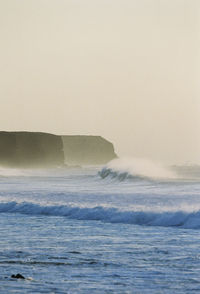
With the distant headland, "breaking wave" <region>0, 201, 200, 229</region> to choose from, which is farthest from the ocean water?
the distant headland

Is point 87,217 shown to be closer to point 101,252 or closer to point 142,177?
point 101,252

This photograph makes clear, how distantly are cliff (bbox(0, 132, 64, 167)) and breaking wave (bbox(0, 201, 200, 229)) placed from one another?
117954 mm

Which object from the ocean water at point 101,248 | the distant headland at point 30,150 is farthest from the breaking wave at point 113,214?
the distant headland at point 30,150

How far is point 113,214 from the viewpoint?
2083 centimetres

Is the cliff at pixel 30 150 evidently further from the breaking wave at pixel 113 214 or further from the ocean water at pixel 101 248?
the ocean water at pixel 101 248

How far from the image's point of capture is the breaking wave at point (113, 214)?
18.8 meters

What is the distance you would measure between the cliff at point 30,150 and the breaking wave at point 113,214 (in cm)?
11795

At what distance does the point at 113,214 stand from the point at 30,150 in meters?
131

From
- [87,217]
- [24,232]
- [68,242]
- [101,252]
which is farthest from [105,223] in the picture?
[101,252]

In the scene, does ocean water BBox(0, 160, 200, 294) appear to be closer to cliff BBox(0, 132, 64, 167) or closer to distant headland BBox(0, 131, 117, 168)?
distant headland BBox(0, 131, 117, 168)

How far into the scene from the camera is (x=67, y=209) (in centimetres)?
2291

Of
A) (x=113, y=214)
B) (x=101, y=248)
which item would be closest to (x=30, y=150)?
(x=113, y=214)

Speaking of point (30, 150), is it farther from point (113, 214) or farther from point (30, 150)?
point (113, 214)

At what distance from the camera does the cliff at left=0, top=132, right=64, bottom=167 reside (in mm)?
145375
